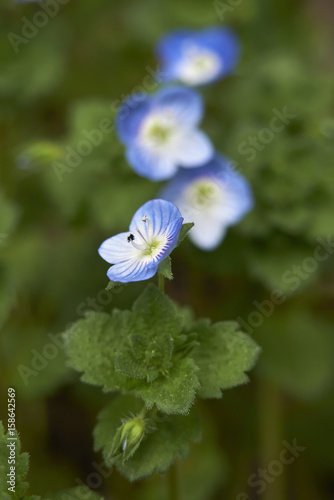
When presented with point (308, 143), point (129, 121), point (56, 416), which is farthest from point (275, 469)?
point (129, 121)

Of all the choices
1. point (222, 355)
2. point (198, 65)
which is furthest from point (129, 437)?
point (198, 65)

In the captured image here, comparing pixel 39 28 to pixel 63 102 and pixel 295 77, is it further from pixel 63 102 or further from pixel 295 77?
pixel 295 77

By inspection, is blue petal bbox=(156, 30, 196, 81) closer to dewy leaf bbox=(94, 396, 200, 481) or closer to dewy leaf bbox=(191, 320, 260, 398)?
dewy leaf bbox=(191, 320, 260, 398)

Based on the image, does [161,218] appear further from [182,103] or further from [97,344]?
[182,103]

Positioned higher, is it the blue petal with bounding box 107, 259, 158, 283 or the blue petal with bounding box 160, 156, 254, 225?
the blue petal with bounding box 107, 259, 158, 283

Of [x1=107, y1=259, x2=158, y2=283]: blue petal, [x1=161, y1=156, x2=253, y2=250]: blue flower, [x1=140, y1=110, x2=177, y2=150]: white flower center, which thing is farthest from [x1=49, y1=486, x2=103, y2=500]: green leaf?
[x1=140, y1=110, x2=177, y2=150]: white flower center

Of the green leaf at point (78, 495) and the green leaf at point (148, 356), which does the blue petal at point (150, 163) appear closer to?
the green leaf at point (148, 356)

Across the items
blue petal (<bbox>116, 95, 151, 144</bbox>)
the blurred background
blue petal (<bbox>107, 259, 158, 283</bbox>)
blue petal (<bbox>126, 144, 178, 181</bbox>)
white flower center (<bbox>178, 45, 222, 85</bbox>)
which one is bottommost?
the blurred background
